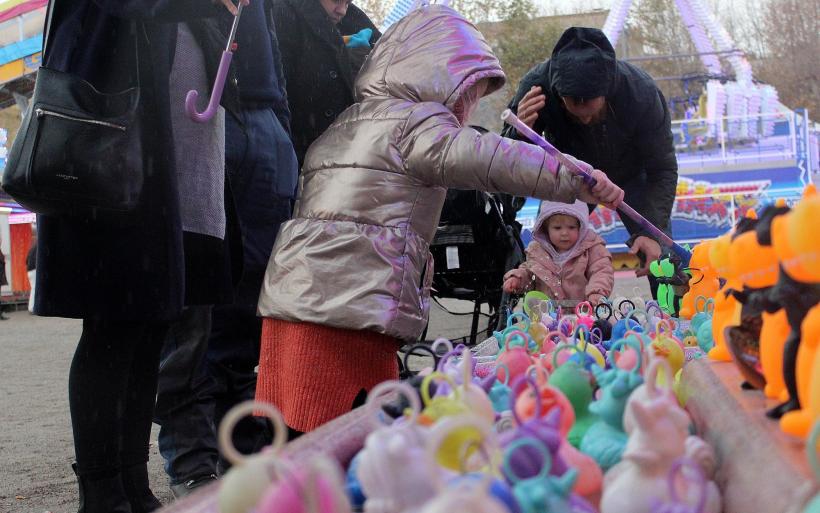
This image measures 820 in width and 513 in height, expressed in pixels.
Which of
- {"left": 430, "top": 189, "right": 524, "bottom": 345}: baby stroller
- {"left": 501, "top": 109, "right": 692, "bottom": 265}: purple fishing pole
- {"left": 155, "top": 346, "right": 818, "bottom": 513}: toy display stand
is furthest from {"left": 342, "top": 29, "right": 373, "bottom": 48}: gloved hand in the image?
{"left": 430, "top": 189, "right": 524, "bottom": 345}: baby stroller

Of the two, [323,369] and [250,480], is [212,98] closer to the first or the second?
[323,369]

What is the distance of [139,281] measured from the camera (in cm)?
221

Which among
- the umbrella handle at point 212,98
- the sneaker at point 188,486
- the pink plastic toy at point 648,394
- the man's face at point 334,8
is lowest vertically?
the sneaker at point 188,486

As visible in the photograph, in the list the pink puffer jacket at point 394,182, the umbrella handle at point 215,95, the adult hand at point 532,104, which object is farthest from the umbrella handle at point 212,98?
the adult hand at point 532,104

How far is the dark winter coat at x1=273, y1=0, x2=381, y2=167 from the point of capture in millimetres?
2988

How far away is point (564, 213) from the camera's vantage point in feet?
16.6

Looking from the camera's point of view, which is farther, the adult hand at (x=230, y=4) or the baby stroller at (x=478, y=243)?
the baby stroller at (x=478, y=243)

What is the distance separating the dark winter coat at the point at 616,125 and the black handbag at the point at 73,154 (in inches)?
87.3

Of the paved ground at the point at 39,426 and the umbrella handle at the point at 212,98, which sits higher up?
the umbrella handle at the point at 212,98

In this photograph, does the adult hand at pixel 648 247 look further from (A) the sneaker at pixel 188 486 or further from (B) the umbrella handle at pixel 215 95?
(B) the umbrella handle at pixel 215 95

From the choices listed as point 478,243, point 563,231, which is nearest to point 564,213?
point 563,231

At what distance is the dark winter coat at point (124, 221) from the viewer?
2158mm

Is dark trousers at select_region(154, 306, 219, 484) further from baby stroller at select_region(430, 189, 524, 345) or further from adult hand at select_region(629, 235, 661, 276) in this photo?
baby stroller at select_region(430, 189, 524, 345)

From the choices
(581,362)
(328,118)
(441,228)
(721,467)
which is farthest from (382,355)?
(441,228)
